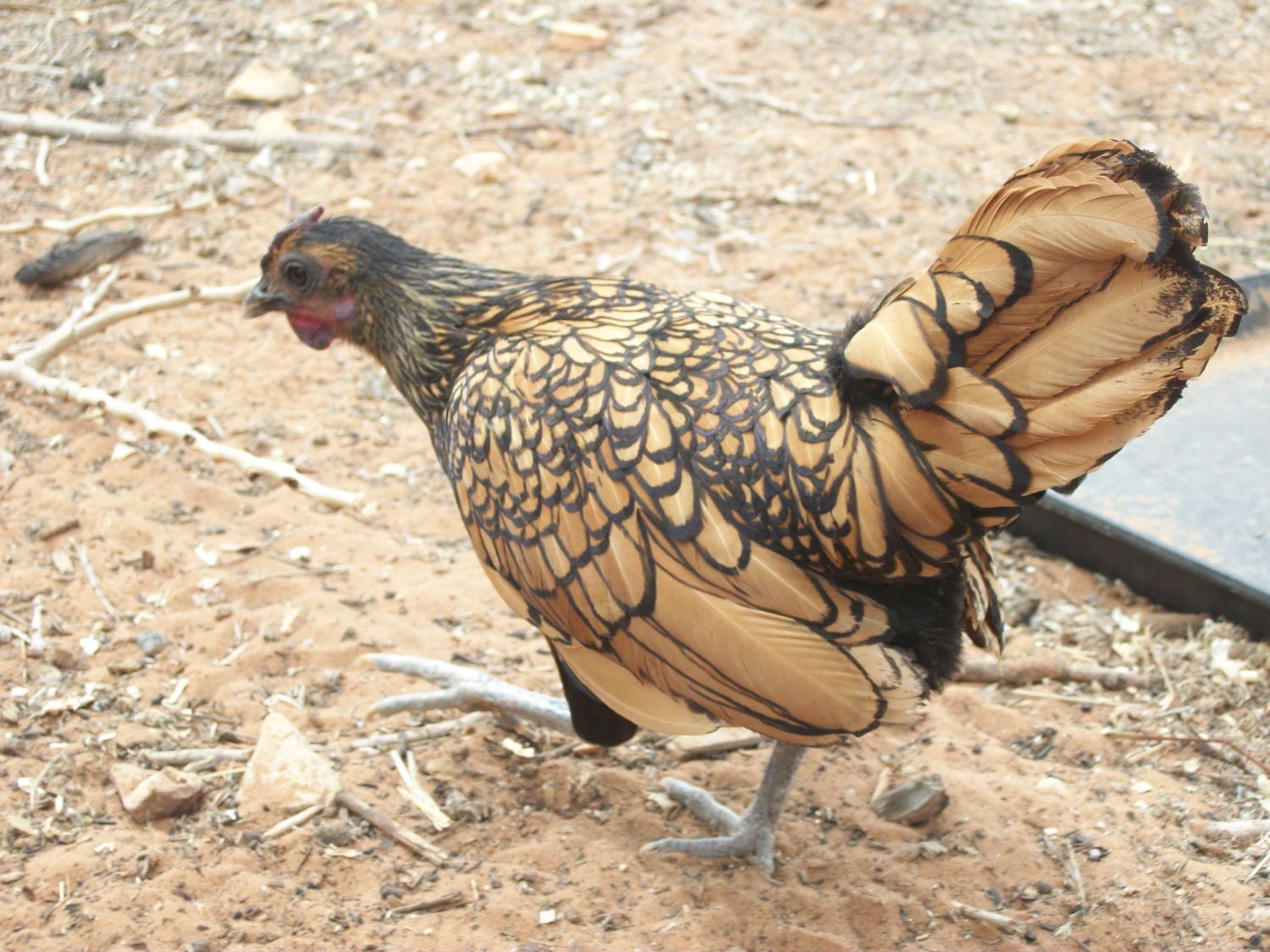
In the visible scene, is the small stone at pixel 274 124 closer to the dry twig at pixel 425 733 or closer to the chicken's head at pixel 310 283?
the chicken's head at pixel 310 283

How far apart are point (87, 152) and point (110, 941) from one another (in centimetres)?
609

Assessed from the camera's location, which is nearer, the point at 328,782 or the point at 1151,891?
the point at 1151,891

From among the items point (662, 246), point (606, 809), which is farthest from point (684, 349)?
Result: point (662, 246)

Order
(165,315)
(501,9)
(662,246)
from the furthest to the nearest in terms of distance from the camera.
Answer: (501,9), (662,246), (165,315)

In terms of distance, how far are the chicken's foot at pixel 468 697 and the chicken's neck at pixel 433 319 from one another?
86cm

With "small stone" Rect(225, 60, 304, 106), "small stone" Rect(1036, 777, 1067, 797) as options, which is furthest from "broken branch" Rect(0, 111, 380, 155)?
"small stone" Rect(1036, 777, 1067, 797)

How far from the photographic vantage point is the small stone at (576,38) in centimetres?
897

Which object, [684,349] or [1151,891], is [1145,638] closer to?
[1151,891]

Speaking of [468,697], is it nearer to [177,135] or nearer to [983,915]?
[983,915]

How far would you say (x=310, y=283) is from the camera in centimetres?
422

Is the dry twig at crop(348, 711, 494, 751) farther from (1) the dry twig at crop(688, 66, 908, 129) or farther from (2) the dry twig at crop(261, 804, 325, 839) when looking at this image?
(1) the dry twig at crop(688, 66, 908, 129)

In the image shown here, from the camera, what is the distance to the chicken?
2.53 metres

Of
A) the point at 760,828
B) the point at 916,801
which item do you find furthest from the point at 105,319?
the point at 916,801

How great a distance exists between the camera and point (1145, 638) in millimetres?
4578
